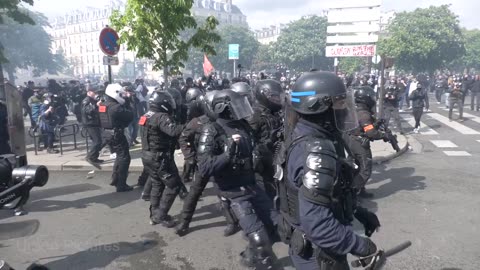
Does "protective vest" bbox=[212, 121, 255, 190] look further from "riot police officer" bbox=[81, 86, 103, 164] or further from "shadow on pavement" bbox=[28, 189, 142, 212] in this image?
"riot police officer" bbox=[81, 86, 103, 164]

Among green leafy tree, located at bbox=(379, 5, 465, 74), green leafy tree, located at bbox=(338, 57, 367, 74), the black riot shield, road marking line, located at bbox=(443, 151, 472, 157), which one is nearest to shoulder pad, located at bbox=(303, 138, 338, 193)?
the black riot shield

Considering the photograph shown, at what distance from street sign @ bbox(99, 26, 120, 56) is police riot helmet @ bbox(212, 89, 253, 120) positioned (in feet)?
15.7

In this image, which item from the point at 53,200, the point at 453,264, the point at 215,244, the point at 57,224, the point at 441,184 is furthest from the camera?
the point at 441,184

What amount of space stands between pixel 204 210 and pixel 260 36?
13331 centimetres

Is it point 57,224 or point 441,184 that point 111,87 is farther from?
point 441,184

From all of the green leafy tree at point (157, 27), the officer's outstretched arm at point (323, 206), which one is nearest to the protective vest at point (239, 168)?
the officer's outstretched arm at point (323, 206)

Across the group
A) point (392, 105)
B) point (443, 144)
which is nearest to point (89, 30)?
point (392, 105)

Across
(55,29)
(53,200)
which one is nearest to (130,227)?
(53,200)

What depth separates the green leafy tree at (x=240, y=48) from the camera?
54562 millimetres

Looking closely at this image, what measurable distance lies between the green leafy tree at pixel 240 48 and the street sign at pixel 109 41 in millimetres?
45504

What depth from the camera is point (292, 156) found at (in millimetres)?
2432

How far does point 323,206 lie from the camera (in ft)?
7.33

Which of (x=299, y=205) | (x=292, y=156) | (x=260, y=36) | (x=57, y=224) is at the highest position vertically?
(x=260, y=36)

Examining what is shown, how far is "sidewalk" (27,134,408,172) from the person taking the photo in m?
8.41
